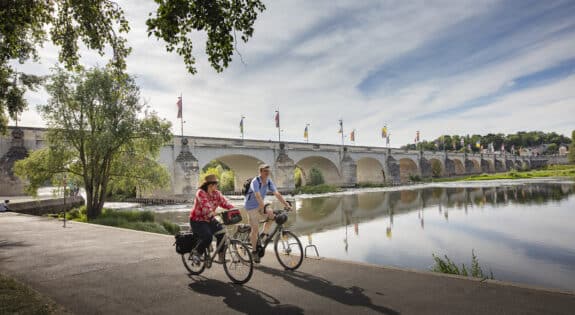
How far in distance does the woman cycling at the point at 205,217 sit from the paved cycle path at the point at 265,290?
0.69m

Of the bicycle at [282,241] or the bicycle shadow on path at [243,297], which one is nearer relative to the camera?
the bicycle shadow on path at [243,297]

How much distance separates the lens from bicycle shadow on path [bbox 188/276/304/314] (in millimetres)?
4477

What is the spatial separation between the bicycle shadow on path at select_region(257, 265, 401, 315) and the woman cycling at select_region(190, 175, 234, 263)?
1197 millimetres

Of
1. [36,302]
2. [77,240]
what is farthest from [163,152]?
[36,302]

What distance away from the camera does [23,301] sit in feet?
15.5

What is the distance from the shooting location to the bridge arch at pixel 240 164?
4442 centimetres

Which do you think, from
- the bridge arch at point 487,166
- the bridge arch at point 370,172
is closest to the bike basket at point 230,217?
the bridge arch at point 370,172

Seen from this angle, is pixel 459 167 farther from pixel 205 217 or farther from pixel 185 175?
pixel 205 217

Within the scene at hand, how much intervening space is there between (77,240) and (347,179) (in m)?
46.5

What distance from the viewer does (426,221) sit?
1695 centimetres

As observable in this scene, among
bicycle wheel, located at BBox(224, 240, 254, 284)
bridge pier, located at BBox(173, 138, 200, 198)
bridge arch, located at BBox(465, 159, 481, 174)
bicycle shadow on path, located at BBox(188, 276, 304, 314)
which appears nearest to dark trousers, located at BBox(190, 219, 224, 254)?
bicycle wheel, located at BBox(224, 240, 254, 284)

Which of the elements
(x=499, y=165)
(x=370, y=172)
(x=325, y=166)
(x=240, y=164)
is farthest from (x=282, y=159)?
(x=499, y=165)

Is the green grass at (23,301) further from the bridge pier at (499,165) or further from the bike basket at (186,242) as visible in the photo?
the bridge pier at (499,165)

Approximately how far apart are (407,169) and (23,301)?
3352 inches
